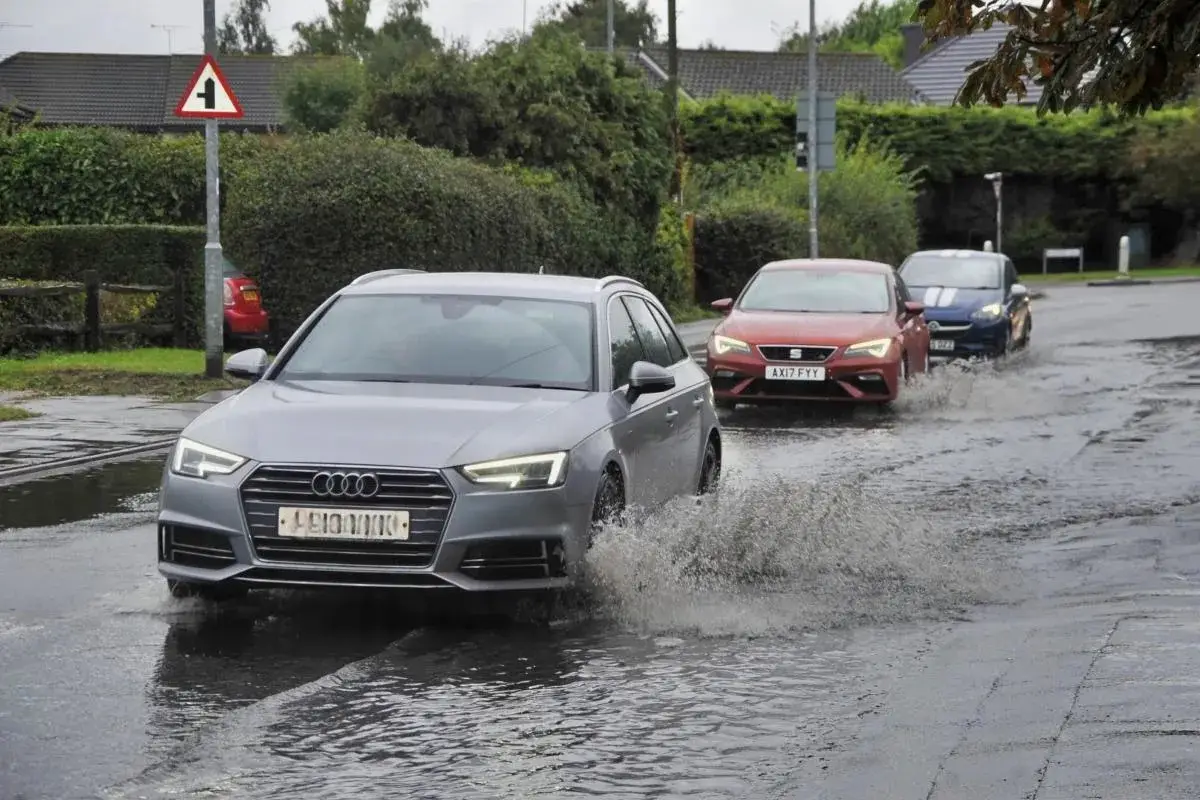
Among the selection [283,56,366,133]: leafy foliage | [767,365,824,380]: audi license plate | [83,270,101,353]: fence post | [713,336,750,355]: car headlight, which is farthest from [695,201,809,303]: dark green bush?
[283,56,366,133]: leafy foliage

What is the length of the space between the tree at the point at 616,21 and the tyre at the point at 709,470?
10100cm

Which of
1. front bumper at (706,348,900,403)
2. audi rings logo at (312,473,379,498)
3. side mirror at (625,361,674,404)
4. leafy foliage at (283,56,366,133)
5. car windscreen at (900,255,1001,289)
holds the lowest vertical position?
front bumper at (706,348,900,403)

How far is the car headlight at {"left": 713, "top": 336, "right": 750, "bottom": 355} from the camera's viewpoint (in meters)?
18.9

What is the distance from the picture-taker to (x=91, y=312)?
22.5 metres

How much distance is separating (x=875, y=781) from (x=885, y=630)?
8.34 ft

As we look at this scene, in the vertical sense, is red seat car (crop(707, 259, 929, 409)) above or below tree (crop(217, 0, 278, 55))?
below

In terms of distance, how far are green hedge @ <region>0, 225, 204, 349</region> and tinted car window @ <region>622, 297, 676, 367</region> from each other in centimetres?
1354

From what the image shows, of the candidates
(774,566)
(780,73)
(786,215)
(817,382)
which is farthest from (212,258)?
(780,73)

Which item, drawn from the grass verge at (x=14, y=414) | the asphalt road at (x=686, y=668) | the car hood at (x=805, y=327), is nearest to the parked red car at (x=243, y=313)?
the grass verge at (x=14, y=414)

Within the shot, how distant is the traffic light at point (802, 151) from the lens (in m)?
42.4

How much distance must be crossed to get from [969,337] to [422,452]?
18.8 meters

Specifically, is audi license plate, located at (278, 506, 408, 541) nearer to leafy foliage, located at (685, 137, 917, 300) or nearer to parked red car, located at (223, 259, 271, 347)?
parked red car, located at (223, 259, 271, 347)

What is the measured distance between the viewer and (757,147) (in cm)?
5884

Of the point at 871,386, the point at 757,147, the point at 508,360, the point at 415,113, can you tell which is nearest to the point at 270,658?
the point at 508,360
